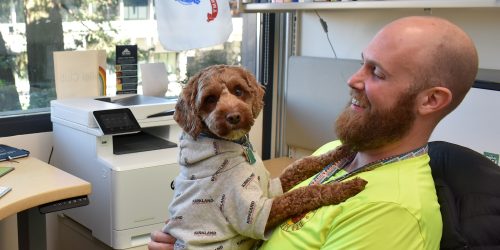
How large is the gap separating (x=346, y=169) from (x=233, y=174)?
0.34 meters

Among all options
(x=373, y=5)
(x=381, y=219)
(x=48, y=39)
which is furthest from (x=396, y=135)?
(x=48, y=39)

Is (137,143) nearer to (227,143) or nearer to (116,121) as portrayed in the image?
(116,121)

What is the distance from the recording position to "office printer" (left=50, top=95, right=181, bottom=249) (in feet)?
7.24

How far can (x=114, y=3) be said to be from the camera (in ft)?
9.77

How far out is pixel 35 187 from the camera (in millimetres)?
1942

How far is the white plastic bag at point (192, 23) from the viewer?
10.1 ft

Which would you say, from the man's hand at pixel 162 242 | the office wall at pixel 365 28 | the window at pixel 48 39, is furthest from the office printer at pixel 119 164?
the office wall at pixel 365 28

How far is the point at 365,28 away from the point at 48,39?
157cm

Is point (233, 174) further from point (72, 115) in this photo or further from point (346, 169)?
point (72, 115)

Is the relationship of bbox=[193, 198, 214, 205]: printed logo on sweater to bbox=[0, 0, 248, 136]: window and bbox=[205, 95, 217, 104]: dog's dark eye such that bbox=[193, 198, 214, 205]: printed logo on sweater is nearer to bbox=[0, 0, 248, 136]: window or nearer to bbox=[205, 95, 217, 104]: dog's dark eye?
bbox=[205, 95, 217, 104]: dog's dark eye

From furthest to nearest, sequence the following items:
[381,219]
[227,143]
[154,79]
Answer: [154,79]
[227,143]
[381,219]

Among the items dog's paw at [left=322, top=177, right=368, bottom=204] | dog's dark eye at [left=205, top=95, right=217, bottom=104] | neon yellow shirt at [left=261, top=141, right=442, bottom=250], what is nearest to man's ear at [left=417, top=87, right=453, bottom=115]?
neon yellow shirt at [left=261, top=141, right=442, bottom=250]

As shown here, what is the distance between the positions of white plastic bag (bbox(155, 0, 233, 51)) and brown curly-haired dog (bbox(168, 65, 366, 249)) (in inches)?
66.2

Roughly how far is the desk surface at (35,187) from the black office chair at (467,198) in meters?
1.18
